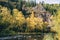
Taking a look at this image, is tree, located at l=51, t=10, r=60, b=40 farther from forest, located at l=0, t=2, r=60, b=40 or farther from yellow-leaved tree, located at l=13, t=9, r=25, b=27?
yellow-leaved tree, located at l=13, t=9, r=25, b=27

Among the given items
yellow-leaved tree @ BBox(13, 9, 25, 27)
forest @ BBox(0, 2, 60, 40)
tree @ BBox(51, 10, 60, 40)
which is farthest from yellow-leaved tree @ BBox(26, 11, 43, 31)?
tree @ BBox(51, 10, 60, 40)

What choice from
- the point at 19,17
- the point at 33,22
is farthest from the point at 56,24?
the point at 19,17

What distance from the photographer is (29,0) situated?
4.16 m

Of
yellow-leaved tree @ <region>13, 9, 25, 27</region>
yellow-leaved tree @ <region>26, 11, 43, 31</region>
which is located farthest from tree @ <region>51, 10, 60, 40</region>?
yellow-leaved tree @ <region>13, 9, 25, 27</region>

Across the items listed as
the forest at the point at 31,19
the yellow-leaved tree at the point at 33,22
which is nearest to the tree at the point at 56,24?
the forest at the point at 31,19

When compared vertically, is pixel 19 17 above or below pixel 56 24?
above

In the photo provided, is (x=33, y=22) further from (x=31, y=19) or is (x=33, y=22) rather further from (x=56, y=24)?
(x=56, y=24)

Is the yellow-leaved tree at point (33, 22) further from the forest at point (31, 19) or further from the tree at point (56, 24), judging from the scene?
the tree at point (56, 24)

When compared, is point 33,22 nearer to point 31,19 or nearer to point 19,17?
point 31,19

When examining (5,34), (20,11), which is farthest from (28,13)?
(5,34)

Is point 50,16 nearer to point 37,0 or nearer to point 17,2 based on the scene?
point 37,0

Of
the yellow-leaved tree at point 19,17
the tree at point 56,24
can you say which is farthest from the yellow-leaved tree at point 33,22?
the tree at point 56,24

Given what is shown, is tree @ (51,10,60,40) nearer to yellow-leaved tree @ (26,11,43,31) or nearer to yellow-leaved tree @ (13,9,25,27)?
yellow-leaved tree @ (26,11,43,31)

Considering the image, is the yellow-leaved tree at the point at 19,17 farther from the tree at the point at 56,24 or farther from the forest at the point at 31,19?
the tree at the point at 56,24
